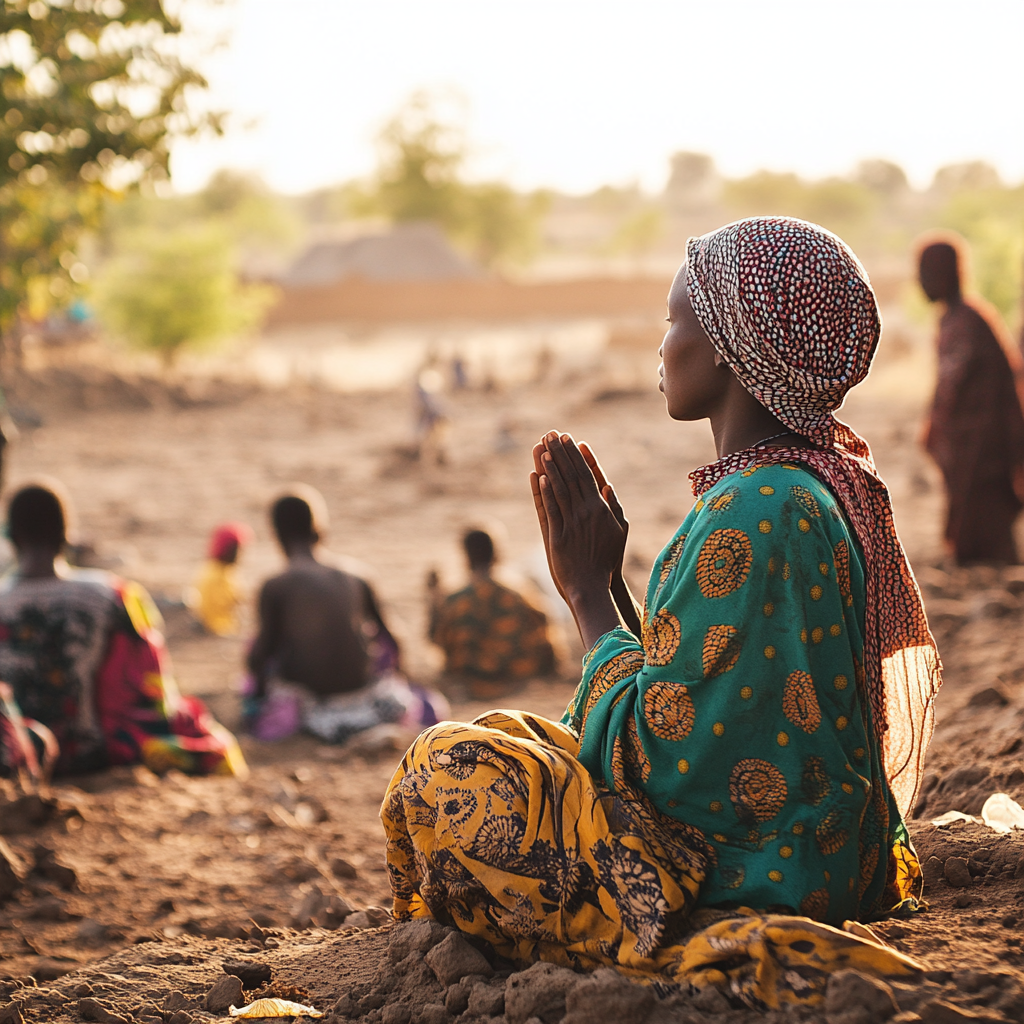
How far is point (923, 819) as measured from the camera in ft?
10.2

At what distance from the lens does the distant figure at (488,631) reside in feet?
22.2

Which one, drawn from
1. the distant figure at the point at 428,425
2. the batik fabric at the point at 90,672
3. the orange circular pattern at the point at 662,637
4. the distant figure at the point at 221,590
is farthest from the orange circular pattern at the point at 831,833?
the distant figure at the point at 428,425

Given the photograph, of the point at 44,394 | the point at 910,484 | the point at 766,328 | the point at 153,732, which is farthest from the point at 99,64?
the point at 44,394

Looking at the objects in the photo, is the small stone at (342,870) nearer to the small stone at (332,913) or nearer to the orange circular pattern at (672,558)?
the small stone at (332,913)

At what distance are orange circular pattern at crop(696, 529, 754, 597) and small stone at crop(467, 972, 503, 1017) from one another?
33.8 inches

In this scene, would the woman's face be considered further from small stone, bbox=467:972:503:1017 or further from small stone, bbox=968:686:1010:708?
small stone, bbox=968:686:1010:708

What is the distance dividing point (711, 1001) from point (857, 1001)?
264 millimetres

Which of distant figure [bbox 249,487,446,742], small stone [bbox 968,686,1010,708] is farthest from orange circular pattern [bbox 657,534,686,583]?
distant figure [bbox 249,487,446,742]

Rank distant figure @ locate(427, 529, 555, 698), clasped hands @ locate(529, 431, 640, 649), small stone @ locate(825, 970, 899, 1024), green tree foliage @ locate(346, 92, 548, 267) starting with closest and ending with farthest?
small stone @ locate(825, 970, 899, 1024) → clasped hands @ locate(529, 431, 640, 649) → distant figure @ locate(427, 529, 555, 698) → green tree foliage @ locate(346, 92, 548, 267)

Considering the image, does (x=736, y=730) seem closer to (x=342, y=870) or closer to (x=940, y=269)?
(x=342, y=870)

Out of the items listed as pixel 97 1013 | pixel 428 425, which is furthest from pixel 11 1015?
pixel 428 425

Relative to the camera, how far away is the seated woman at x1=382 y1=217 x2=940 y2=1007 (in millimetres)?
1898

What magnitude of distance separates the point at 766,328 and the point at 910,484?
10.2 m

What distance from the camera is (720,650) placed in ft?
6.23
